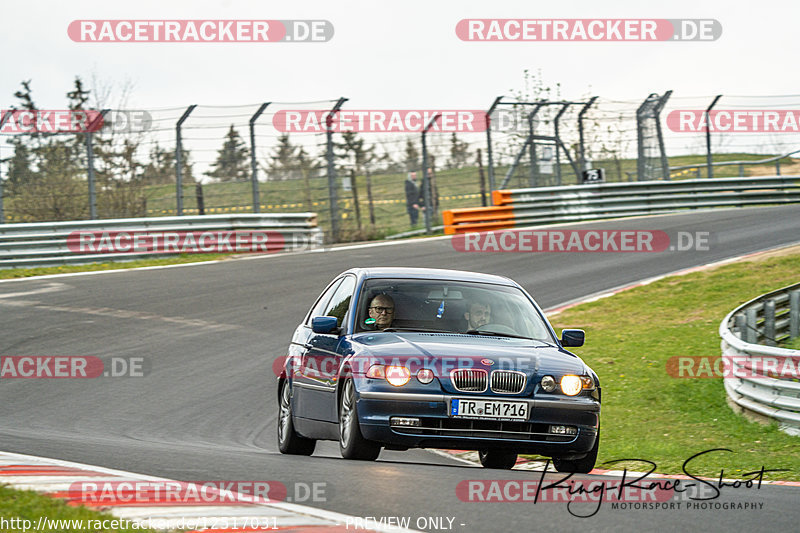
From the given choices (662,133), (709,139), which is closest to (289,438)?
(662,133)

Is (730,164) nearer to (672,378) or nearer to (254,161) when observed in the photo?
(254,161)

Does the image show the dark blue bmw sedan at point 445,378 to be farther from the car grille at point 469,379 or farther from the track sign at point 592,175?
the track sign at point 592,175

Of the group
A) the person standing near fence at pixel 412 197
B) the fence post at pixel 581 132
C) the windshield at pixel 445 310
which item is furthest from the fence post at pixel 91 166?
the windshield at pixel 445 310

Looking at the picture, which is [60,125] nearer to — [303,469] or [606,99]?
[606,99]

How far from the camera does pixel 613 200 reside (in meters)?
27.6

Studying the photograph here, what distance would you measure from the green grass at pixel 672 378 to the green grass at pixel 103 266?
878cm

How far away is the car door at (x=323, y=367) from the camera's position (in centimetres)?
803

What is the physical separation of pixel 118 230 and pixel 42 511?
17644mm

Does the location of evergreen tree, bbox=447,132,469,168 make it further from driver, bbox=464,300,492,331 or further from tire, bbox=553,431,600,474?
tire, bbox=553,431,600,474

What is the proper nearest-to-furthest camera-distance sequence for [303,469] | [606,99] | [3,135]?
[303,469]
[3,135]
[606,99]

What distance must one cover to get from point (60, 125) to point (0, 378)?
11.0 metres

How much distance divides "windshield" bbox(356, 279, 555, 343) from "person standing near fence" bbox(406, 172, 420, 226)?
17927 millimetres

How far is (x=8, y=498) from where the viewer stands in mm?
5453

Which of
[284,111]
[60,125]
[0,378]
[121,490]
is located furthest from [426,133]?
[121,490]
